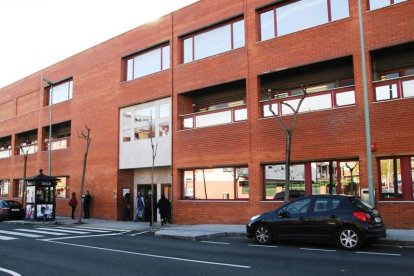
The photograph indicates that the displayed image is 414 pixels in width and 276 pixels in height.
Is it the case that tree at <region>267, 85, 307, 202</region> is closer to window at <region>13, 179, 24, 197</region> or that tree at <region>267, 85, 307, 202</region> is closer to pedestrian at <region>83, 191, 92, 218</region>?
pedestrian at <region>83, 191, 92, 218</region>

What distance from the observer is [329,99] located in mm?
17656

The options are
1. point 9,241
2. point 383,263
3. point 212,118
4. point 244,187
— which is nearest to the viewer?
point 383,263

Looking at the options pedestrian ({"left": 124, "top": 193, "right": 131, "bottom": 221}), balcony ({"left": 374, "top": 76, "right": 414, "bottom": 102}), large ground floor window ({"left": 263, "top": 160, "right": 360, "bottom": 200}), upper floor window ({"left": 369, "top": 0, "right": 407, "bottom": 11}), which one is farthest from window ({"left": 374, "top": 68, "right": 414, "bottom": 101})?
pedestrian ({"left": 124, "top": 193, "right": 131, "bottom": 221})

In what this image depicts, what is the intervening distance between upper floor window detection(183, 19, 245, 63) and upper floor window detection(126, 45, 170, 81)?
1.57 m

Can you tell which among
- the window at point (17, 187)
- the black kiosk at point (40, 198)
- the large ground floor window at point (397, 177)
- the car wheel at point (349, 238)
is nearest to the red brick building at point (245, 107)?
the large ground floor window at point (397, 177)

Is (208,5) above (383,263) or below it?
above

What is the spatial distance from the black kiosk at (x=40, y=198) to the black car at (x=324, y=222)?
15.5m

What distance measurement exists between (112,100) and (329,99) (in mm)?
14585

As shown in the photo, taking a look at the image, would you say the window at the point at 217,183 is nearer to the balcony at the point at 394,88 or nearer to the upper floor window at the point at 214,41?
the upper floor window at the point at 214,41

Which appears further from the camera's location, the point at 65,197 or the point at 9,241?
the point at 65,197

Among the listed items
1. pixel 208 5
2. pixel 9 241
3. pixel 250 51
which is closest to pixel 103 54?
pixel 208 5

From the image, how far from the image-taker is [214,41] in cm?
2220

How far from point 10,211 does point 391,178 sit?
2209 centimetres

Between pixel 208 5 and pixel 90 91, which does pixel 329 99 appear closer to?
pixel 208 5
